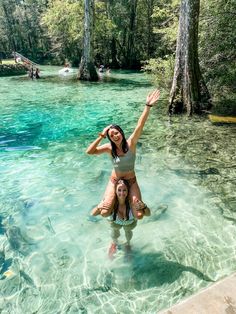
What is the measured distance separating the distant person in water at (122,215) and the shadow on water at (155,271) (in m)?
0.32

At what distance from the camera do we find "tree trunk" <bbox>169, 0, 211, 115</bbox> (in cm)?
1378

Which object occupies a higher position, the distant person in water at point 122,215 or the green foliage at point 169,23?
the green foliage at point 169,23

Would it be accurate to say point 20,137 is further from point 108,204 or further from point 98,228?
point 108,204

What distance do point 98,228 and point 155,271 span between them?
155 cm

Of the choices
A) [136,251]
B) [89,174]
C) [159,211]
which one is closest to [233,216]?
[159,211]

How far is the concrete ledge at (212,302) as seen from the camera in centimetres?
368

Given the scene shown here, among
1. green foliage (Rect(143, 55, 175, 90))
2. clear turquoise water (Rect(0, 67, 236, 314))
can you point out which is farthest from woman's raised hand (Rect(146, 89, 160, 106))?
green foliage (Rect(143, 55, 175, 90))

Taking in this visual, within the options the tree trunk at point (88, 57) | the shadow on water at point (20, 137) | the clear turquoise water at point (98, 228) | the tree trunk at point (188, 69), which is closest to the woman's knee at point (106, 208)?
the clear turquoise water at point (98, 228)

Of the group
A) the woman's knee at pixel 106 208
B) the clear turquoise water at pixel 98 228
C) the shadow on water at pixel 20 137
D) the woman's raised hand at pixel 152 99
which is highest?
the woman's raised hand at pixel 152 99

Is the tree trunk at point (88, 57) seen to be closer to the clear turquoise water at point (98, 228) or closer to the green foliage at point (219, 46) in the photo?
the green foliage at point (219, 46)

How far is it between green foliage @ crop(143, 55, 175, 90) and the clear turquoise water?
5004 mm

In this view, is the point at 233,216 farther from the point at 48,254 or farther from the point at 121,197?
the point at 48,254

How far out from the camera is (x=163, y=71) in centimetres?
1755

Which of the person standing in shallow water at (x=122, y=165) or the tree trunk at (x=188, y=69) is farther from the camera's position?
the tree trunk at (x=188, y=69)
